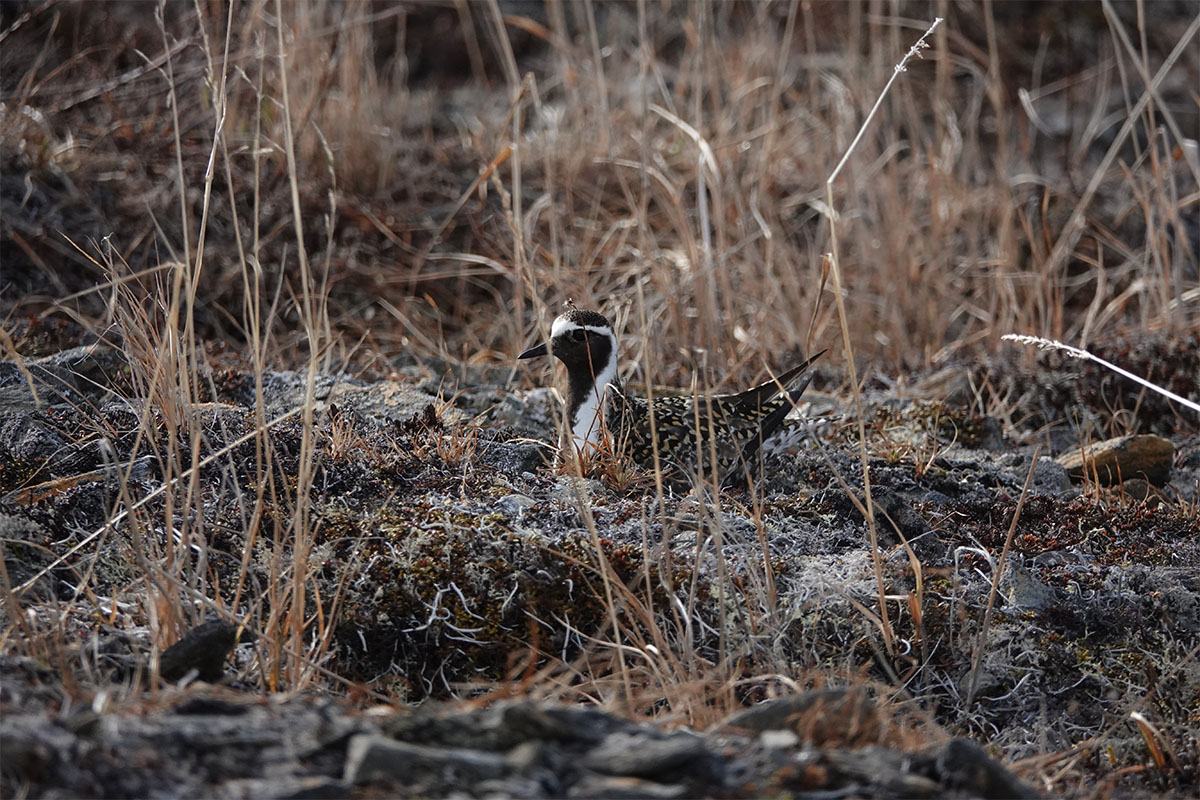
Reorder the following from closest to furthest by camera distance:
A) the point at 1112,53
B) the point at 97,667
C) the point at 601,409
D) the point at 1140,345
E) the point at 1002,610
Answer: the point at 97,667, the point at 1002,610, the point at 601,409, the point at 1140,345, the point at 1112,53

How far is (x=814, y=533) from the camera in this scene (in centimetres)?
394

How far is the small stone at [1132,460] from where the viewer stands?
15.5ft

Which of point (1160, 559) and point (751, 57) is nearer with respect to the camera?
point (1160, 559)

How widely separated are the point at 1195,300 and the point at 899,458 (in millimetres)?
2765

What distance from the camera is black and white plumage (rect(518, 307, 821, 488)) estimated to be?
4336 mm

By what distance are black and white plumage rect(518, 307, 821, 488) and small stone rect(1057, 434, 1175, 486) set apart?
1.25 metres

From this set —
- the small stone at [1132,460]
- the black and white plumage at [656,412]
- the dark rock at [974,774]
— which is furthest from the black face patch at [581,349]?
the dark rock at [974,774]

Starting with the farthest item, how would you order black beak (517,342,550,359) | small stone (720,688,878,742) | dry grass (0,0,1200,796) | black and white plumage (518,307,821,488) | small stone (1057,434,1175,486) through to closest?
dry grass (0,0,1200,796) → small stone (1057,434,1175,486) → black beak (517,342,550,359) → black and white plumage (518,307,821,488) → small stone (720,688,878,742)

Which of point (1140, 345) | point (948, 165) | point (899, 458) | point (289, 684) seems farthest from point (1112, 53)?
point (289, 684)

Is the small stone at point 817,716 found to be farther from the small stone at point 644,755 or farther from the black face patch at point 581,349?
the black face patch at point 581,349

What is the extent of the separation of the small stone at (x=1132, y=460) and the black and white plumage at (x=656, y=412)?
1.25 m

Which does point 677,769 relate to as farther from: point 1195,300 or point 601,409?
point 1195,300

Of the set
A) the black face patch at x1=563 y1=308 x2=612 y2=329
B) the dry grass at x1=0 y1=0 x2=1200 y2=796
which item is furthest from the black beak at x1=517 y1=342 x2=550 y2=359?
the dry grass at x1=0 y1=0 x2=1200 y2=796

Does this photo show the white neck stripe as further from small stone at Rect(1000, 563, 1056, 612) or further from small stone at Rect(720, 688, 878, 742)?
small stone at Rect(720, 688, 878, 742)
